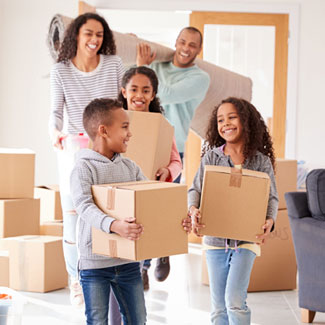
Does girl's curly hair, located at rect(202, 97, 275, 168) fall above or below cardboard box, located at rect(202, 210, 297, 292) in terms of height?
above

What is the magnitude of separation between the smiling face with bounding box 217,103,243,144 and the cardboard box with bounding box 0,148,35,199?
6.00ft

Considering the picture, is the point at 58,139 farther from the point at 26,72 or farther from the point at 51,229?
the point at 26,72

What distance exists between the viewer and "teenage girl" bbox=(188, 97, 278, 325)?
7.00 ft

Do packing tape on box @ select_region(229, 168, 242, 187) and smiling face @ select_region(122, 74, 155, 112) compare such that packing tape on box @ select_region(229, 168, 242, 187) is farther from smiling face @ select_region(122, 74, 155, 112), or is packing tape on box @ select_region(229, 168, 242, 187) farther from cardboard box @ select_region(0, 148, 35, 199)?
cardboard box @ select_region(0, 148, 35, 199)

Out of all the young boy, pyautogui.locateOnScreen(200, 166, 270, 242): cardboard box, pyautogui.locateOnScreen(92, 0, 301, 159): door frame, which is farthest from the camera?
pyautogui.locateOnScreen(92, 0, 301, 159): door frame

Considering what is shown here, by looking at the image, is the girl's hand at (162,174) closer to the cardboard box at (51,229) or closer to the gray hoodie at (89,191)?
the gray hoodie at (89,191)

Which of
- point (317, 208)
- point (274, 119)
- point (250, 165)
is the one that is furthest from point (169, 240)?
point (274, 119)

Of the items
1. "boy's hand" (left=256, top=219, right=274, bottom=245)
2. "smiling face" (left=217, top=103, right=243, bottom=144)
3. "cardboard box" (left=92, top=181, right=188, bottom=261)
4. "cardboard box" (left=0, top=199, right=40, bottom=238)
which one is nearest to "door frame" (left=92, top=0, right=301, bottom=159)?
"cardboard box" (left=0, top=199, right=40, bottom=238)

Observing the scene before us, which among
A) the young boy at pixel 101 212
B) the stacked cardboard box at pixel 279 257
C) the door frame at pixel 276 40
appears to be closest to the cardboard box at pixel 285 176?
the stacked cardboard box at pixel 279 257

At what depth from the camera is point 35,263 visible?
3531 mm

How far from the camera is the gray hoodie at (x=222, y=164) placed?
2217 mm

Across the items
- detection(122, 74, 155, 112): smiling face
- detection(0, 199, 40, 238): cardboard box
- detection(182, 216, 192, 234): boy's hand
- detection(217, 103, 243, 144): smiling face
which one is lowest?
detection(0, 199, 40, 238): cardboard box

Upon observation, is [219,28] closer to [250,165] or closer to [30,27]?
A: [30,27]

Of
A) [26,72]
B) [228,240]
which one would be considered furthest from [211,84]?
[228,240]
